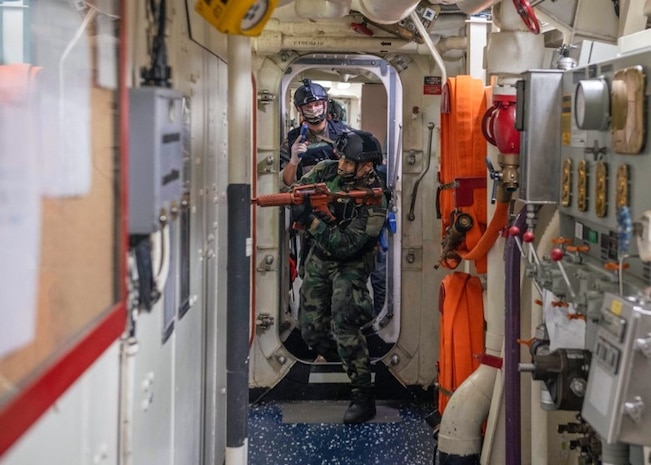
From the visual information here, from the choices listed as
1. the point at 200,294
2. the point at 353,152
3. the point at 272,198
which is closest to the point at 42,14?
the point at 200,294

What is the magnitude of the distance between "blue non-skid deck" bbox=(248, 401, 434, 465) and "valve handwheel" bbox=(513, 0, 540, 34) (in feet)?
7.83

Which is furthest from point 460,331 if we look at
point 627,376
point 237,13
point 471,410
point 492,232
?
point 237,13

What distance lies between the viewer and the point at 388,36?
4715 mm

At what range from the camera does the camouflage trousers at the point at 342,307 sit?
16.0 feet

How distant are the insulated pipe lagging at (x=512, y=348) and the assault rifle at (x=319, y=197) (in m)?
1.25

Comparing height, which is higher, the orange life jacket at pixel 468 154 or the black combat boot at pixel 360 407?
the orange life jacket at pixel 468 154

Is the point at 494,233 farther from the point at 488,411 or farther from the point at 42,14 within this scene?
the point at 42,14

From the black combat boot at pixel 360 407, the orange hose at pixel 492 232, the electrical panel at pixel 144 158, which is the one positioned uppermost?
the electrical panel at pixel 144 158

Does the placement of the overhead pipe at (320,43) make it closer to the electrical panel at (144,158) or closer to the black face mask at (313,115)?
the black face mask at (313,115)

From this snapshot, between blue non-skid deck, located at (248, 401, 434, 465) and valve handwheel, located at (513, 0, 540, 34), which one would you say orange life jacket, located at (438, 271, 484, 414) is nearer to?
blue non-skid deck, located at (248, 401, 434, 465)

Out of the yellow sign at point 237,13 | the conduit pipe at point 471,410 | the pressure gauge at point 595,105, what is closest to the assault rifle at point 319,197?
the conduit pipe at point 471,410

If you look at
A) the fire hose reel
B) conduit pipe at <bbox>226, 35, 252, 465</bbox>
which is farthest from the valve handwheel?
conduit pipe at <bbox>226, 35, 252, 465</bbox>

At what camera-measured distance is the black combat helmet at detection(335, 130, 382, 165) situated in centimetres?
473

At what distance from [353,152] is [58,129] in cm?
341
